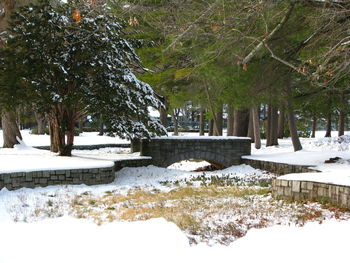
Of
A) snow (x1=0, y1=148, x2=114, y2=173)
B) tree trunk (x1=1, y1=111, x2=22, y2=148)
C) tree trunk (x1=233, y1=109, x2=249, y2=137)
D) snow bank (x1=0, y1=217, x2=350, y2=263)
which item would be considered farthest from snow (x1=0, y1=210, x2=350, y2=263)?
tree trunk (x1=233, y1=109, x2=249, y2=137)

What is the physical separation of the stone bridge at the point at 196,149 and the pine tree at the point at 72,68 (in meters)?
1.98

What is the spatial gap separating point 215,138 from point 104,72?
5.95 metres

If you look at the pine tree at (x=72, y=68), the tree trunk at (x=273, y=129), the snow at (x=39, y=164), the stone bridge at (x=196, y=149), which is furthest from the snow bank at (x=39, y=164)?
the tree trunk at (x=273, y=129)

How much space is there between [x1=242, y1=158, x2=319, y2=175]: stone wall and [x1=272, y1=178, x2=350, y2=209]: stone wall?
443 cm

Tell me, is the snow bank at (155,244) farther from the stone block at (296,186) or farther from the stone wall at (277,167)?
the stone wall at (277,167)

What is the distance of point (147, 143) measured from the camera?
1459 cm

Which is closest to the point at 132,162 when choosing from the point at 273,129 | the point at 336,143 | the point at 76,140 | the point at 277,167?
the point at 277,167

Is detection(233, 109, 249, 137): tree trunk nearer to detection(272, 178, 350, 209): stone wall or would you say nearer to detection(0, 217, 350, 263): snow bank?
detection(272, 178, 350, 209): stone wall

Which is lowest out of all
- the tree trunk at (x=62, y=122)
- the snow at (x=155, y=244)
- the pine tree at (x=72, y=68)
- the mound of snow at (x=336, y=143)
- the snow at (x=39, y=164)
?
the snow at (x=155, y=244)

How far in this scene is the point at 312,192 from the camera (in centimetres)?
713

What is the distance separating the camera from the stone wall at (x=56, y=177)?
886 centimetres

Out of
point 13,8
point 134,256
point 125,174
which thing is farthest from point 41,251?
point 13,8

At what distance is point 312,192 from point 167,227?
3.46 m

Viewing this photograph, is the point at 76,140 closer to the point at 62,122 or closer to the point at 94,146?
the point at 94,146
